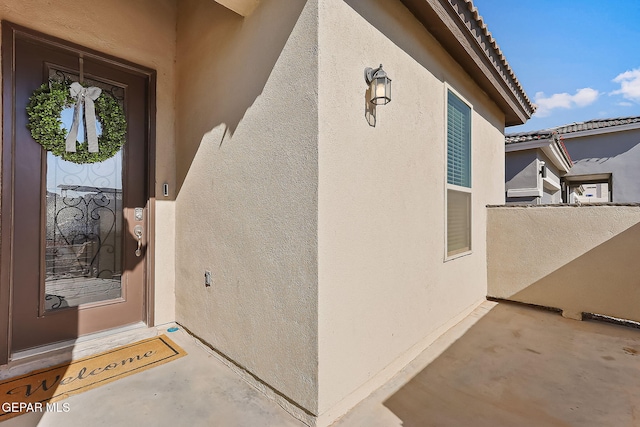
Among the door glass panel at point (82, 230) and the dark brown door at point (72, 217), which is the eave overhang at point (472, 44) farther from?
the door glass panel at point (82, 230)

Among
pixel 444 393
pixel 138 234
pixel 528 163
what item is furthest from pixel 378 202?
pixel 528 163

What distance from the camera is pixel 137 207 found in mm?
3314

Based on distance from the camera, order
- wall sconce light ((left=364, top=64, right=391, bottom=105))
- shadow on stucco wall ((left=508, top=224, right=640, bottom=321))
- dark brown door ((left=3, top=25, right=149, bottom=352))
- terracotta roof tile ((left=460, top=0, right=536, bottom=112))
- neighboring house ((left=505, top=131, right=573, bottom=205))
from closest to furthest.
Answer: wall sconce light ((left=364, top=64, right=391, bottom=105)) < dark brown door ((left=3, top=25, right=149, bottom=352)) < terracotta roof tile ((left=460, top=0, right=536, bottom=112)) < shadow on stucco wall ((left=508, top=224, right=640, bottom=321)) < neighboring house ((left=505, top=131, right=573, bottom=205))

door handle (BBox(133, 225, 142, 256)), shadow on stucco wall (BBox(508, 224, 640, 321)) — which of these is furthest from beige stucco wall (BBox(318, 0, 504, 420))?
door handle (BBox(133, 225, 142, 256))

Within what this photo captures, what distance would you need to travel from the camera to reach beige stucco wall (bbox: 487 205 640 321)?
3.78 m

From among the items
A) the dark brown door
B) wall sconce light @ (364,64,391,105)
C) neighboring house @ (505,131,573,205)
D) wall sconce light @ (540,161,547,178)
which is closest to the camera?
wall sconce light @ (364,64,391,105)

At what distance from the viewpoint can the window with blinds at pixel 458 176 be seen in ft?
12.2

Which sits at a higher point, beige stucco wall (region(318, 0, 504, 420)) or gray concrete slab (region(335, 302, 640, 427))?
beige stucco wall (region(318, 0, 504, 420))

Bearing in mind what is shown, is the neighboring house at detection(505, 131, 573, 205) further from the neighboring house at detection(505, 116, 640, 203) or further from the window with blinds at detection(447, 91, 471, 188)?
the window with blinds at detection(447, 91, 471, 188)

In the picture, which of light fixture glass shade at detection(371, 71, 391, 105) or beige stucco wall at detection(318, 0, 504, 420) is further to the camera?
light fixture glass shade at detection(371, 71, 391, 105)

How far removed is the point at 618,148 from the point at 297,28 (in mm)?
13437

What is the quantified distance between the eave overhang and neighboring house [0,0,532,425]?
0.03 m

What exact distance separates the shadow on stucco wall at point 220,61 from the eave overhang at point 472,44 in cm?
137

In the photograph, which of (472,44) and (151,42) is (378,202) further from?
(151,42)
